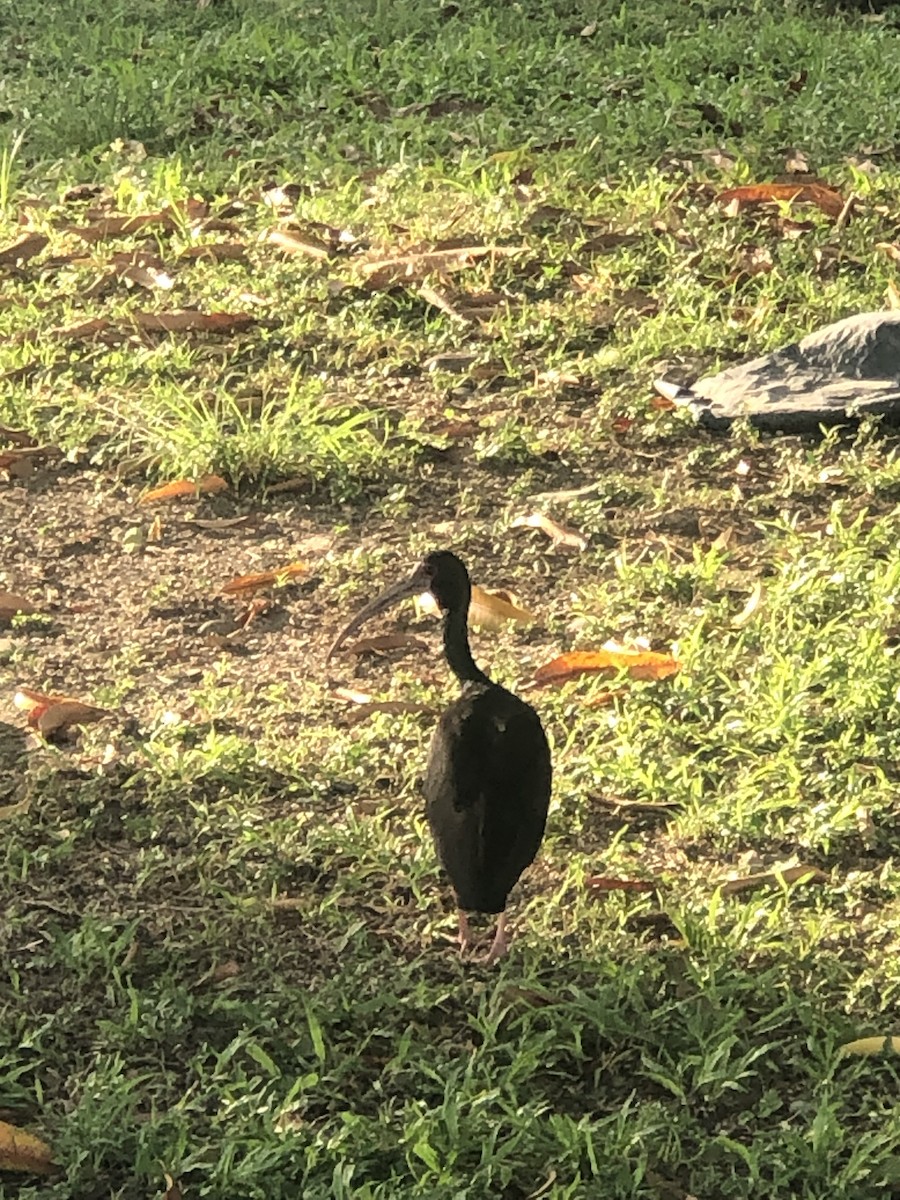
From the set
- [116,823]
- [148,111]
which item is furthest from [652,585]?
[148,111]

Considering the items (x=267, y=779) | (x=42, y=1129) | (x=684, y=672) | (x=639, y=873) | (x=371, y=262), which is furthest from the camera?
(x=371, y=262)

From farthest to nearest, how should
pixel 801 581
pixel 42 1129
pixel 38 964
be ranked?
pixel 801 581, pixel 38 964, pixel 42 1129

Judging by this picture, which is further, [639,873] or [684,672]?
[684,672]

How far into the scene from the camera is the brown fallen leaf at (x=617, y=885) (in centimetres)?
339

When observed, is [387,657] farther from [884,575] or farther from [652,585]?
[884,575]

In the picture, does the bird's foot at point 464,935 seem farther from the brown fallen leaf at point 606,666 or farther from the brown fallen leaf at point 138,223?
the brown fallen leaf at point 138,223

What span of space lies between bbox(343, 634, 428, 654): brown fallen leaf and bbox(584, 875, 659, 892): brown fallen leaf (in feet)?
3.53

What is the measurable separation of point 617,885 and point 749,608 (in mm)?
1121

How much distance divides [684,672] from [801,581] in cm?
47

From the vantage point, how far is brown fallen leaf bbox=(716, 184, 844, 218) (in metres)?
6.55

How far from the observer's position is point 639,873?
3441mm

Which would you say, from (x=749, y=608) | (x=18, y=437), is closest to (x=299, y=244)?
(x=18, y=437)

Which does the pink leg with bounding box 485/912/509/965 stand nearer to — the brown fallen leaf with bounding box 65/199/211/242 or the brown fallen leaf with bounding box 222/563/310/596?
the brown fallen leaf with bounding box 222/563/310/596

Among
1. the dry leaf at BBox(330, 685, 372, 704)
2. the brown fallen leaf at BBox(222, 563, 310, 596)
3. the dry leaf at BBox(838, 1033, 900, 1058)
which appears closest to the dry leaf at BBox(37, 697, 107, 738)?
the dry leaf at BBox(330, 685, 372, 704)
